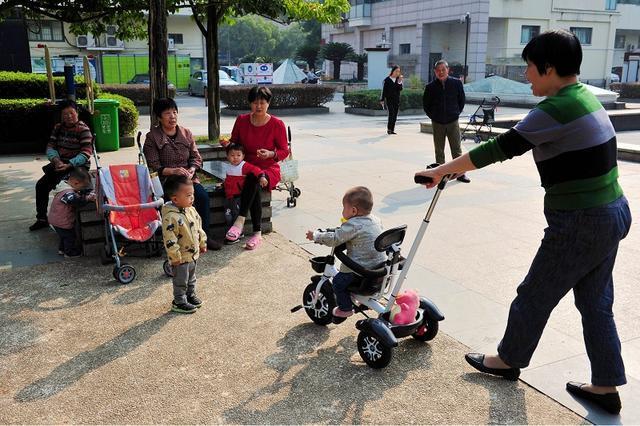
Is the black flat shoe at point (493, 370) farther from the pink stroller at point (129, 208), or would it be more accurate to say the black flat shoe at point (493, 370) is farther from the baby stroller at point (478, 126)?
the baby stroller at point (478, 126)

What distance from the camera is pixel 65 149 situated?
6.63m

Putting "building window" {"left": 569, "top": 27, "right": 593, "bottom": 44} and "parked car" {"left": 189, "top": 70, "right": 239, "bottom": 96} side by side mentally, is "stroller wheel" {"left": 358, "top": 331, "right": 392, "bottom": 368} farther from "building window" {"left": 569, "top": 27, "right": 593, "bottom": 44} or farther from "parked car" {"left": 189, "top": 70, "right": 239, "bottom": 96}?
"building window" {"left": 569, "top": 27, "right": 593, "bottom": 44}

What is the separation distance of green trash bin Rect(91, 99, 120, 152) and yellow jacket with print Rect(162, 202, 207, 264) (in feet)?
28.3

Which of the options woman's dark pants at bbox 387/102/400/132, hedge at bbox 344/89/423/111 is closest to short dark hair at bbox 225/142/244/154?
woman's dark pants at bbox 387/102/400/132

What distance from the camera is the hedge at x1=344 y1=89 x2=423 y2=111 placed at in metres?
22.6

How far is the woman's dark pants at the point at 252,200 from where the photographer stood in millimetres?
6309

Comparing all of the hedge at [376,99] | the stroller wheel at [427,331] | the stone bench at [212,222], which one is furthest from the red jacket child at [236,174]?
the hedge at [376,99]

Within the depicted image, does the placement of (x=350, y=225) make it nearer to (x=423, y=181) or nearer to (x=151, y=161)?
(x=423, y=181)

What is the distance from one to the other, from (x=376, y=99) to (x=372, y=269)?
19.3 m

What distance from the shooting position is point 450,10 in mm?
42500

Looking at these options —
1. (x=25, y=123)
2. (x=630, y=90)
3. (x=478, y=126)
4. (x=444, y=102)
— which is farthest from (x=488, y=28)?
(x=25, y=123)

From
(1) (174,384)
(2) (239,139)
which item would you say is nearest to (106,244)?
(2) (239,139)

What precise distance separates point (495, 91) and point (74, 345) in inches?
1084

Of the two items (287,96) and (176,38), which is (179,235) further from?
(176,38)
